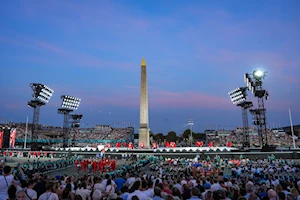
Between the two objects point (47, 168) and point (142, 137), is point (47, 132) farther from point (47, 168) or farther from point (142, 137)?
point (47, 168)

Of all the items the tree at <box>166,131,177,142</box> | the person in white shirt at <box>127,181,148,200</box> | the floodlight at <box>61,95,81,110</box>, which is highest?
the floodlight at <box>61,95,81,110</box>

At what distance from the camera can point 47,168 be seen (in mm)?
20219

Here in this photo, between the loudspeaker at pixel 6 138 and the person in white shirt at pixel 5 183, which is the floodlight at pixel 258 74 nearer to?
the person in white shirt at pixel 5 183

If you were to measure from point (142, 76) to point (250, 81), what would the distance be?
20.5m

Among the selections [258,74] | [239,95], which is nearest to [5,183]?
[258,74]

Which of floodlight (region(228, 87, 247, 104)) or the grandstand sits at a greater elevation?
floodlight (region(228, 87, 247, 104))

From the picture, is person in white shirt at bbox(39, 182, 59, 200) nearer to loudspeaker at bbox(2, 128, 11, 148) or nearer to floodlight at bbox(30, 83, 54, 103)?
floodlight at bbox(30, 83, 54, 103)

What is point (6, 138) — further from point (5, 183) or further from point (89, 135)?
point (89, 135)

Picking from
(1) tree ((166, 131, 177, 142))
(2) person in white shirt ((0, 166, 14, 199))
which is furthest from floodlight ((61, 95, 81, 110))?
(1) tree ((166, 131, 177, 142))

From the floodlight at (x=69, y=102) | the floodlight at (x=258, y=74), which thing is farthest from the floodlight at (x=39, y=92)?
the floodlight at (x=258, y=74)

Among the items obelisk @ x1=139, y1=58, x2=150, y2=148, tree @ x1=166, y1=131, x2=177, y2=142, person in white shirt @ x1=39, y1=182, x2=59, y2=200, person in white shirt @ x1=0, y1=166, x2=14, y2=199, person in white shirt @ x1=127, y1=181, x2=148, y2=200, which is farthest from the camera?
tree @ x1=166, y1=131, x2=177, y2=142

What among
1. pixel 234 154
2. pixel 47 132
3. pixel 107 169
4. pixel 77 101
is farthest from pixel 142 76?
pixel 47 132

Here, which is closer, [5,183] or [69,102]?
[5,183]

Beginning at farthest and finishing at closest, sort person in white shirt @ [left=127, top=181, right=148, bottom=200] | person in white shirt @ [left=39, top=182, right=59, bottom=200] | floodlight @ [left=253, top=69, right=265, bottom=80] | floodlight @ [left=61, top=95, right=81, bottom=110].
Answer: floodlight @ [left=61, top=95, right=81, bottom=110]
floodlight @ [left=253, top=69, right=265, bottom=80]
person in white shirt @ [left=127, top=181, right=148, bottom=200]
person in white shirt @ [left=39, top=182, right=59, bottom=200]
